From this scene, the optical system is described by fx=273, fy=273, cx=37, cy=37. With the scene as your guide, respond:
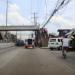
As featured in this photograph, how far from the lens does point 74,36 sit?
30016mm

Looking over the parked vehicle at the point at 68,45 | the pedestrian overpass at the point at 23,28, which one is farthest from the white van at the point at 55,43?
the pedestrian overpass at the point at 23,28

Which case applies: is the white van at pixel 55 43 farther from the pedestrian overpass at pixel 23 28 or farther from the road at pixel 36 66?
the pedestrian overpass at pixel 23 28

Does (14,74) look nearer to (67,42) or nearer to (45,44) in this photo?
(67,42)

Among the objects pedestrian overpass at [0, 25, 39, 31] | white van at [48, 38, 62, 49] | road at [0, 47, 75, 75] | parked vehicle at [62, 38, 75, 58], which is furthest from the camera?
pedestrian overpass at [0, 25, 39, 31]

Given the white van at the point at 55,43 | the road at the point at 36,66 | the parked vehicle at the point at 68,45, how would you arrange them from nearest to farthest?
1. the road at the point at 36,66
2. the parked vehicle at the point at 68,45
3. the white van at the point at 55,43

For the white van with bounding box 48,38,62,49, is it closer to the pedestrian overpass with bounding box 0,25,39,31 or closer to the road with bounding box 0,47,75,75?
the road with bounding box 0,47,75,75

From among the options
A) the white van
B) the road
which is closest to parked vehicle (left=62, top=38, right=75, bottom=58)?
the road

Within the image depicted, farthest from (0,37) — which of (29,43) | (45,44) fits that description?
(29,43)

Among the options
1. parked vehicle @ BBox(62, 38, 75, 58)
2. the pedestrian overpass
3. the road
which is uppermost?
the pedestrian overpass

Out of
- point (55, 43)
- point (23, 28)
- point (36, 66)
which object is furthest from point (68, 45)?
point (23, 28)

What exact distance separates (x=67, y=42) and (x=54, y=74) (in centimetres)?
1514

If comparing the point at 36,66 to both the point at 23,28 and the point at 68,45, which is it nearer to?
the point at 68,45

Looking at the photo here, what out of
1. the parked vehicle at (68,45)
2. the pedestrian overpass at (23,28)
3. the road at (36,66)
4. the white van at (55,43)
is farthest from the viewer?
the pedestrian overpass at (23,28)

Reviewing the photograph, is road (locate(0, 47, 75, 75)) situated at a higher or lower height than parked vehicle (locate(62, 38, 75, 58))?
lower
